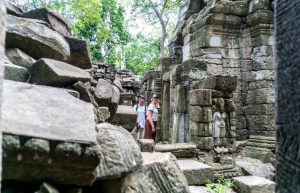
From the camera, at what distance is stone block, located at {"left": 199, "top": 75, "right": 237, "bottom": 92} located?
20.5 feet

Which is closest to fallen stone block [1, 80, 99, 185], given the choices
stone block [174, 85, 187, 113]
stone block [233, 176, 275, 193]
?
→ stone block [233, 176, 275, 193]

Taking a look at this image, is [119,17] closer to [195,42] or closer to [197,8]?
[197,8]

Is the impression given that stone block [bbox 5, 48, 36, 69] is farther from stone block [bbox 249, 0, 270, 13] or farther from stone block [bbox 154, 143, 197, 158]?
stone block [bbox 249, 0, 270, 13]

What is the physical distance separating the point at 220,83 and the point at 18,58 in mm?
4473

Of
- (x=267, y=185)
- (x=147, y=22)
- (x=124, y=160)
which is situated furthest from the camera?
(x=147, y=22)

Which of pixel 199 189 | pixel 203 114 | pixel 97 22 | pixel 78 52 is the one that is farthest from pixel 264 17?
pixel 97 22

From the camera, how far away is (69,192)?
A: 158cm

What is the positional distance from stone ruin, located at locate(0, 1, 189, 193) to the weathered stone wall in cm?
689

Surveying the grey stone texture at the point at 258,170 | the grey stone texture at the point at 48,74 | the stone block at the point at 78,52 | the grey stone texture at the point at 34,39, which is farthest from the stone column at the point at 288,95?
the grey stone texture at the point at 258,170

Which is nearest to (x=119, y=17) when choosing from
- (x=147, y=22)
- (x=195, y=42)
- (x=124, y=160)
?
(x=147, y=22)

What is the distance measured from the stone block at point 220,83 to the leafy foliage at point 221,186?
71.8 inches

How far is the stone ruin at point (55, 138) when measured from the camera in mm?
1383

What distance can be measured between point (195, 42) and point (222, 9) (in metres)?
1.37

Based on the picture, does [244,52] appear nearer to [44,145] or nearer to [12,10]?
[12,10]
